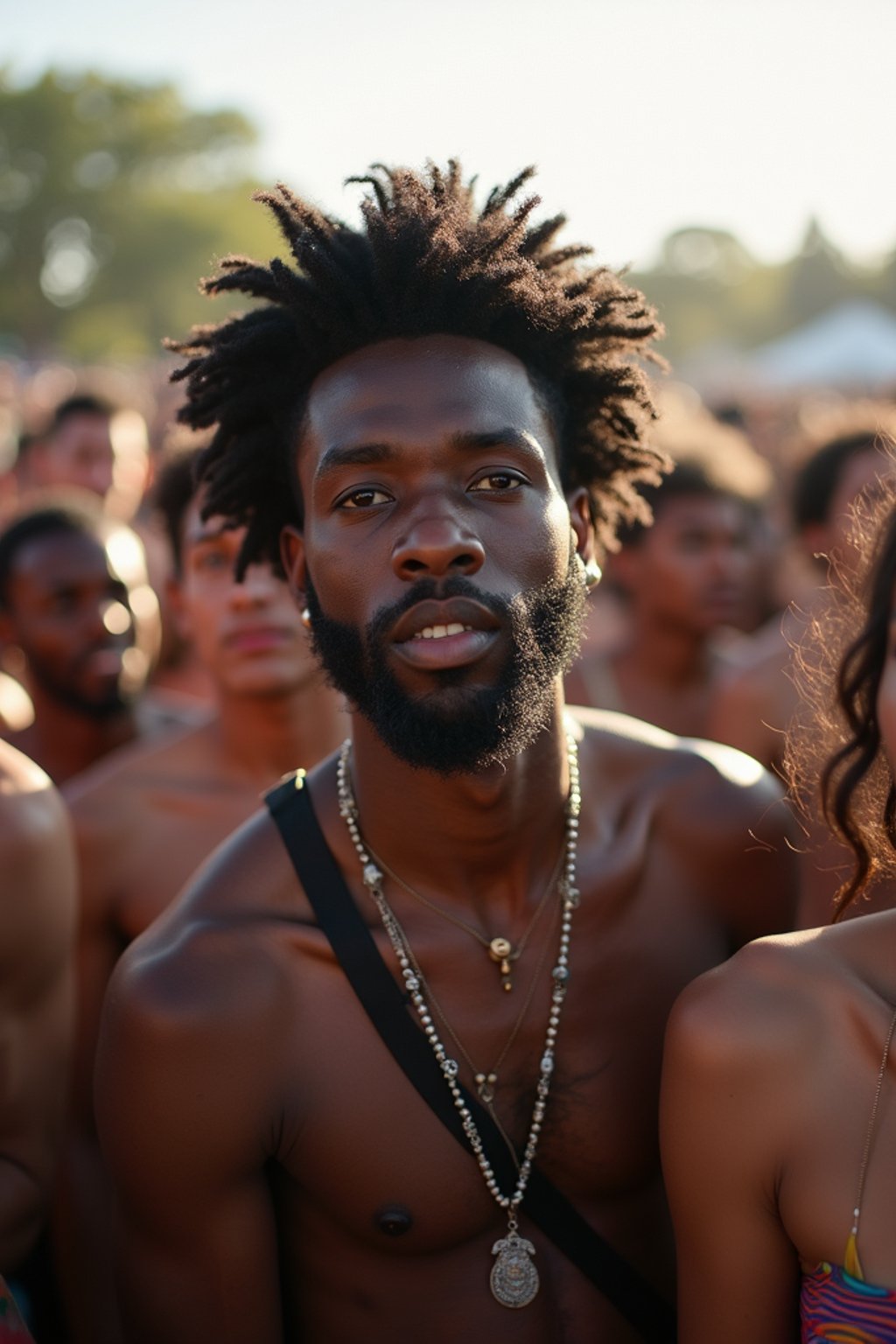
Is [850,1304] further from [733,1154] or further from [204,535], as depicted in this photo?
[204,535]

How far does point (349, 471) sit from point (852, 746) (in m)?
1.00

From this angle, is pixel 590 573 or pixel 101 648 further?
pixel 101 648

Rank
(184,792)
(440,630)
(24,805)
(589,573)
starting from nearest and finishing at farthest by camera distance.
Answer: (440,630), (589,573), (24,805), (184,792)

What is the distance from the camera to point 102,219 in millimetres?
52156

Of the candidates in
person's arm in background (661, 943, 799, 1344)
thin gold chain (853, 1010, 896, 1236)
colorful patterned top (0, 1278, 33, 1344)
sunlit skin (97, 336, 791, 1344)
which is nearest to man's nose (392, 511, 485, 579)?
sunlit skin (97, 336, 791, 1344)

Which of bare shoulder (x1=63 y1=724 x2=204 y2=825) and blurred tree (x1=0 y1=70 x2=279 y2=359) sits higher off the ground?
blurred tree (x1=0 y1=70 x2=279 y2=359)

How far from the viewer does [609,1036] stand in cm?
270

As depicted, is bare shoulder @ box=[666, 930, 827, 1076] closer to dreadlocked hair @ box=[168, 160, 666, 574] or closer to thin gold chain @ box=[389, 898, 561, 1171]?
thin gold chain @ box=[389, 898, 561, 1171]

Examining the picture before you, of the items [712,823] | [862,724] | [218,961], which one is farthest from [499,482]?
[218,961]

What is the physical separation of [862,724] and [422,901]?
2.98ft

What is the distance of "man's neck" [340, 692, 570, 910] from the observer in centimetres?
271

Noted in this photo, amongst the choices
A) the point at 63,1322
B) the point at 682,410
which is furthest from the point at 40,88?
the point at 63,1322

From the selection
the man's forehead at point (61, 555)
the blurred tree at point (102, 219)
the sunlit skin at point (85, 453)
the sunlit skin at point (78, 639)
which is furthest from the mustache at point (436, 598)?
the blurred tree at point (102, 219)

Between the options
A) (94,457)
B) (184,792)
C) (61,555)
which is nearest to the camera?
(184,792)
